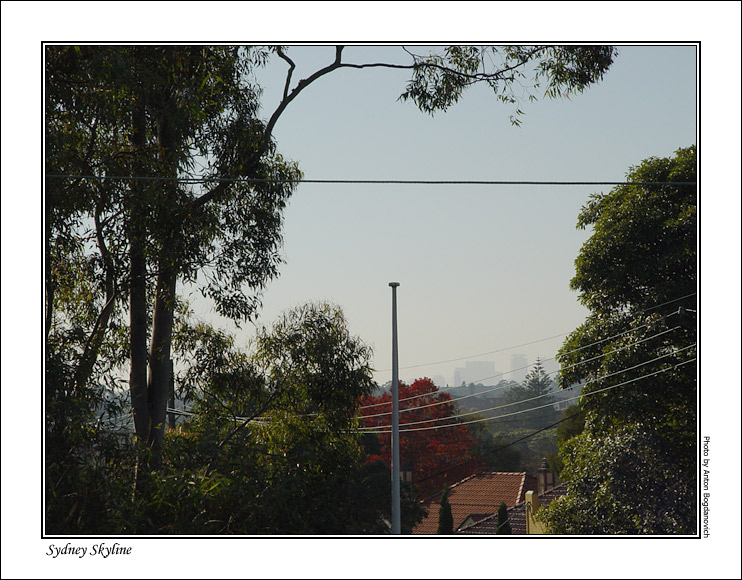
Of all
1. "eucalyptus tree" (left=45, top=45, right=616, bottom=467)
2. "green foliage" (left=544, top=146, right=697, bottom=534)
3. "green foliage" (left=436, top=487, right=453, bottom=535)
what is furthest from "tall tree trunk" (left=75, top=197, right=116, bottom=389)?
"green foliage" (left=436, top=487, right=453, bottom=535)

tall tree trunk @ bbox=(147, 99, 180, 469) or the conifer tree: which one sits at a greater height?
tall tree trunk @ bbox=(147, 99, 180, 469)

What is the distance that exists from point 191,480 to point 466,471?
784 centimetres

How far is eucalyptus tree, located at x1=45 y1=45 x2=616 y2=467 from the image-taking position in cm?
417

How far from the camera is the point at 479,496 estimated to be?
11344mm

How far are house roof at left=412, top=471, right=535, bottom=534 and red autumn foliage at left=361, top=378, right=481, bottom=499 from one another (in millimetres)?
174

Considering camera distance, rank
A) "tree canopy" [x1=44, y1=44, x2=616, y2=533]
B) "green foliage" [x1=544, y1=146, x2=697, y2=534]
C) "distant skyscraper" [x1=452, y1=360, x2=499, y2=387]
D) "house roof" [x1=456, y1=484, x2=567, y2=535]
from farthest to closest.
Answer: "house roof" [x1=456, y1=484, x2=567, y2=535]
"distant skyscraper" [x1=452, y1=360, x2=499, y2=387]
"green foliage" [x1=544, y1=146, x2=697, y2=534]
"tree canopy" [x1=44, y1=44, x2=616, y2=533]

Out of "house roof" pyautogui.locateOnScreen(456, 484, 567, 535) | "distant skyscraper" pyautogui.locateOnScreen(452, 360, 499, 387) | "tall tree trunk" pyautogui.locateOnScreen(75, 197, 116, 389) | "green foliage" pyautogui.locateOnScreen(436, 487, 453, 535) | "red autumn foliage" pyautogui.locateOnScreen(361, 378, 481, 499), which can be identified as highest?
"tall tree trunk" pyautogui.locateOnScreen(75, 197, 116, 389)

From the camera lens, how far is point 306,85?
197 inches

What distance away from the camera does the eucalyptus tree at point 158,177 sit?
417cm

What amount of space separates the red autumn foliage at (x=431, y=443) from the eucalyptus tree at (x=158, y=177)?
18.2ft

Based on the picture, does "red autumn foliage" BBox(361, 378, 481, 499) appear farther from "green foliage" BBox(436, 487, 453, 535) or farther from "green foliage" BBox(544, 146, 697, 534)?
"green foliage" BBox(544, 146, 697, 534)

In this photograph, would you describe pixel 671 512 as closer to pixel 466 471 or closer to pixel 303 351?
pixel 303 351

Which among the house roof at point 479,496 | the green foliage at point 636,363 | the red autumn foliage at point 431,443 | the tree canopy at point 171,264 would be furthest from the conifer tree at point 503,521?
the tree canopy at point 171,264

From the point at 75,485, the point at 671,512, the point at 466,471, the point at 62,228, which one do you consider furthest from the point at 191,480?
the point at 466,471
